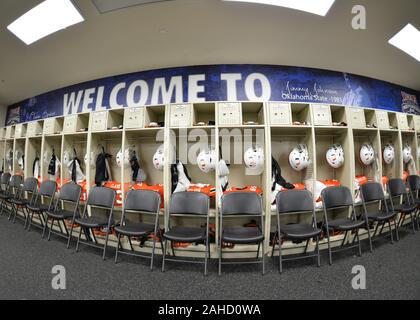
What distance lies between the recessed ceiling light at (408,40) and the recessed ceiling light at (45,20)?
409 centimetres

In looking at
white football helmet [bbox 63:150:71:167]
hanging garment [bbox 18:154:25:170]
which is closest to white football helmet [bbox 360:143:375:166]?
white football helmet [bbox 63:150:71:167]

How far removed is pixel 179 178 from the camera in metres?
2.55

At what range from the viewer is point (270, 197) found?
2.34 meters

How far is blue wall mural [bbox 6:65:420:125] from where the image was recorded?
3.27 metres

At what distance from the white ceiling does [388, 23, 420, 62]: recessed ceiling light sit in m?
0.08

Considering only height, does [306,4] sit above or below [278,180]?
above

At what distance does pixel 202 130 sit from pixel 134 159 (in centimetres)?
111

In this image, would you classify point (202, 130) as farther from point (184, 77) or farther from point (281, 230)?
point (281, 230)

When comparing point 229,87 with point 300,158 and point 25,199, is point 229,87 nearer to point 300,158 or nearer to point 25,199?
point 300,158

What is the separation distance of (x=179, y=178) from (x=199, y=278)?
116cm

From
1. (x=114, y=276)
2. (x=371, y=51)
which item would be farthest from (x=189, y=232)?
(x=371, y=51)

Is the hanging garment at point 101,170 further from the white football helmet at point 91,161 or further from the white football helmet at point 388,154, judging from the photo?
the white football helmet at point 388,154

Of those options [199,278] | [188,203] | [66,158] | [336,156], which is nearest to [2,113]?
[66,158]

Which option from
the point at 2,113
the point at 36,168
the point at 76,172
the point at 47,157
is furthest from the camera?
the point at 2,113
